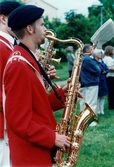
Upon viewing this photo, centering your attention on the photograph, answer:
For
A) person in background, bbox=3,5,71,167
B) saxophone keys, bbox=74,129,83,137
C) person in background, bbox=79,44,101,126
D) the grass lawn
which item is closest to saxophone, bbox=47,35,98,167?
saxophone keys, bbox=74,129,83,137

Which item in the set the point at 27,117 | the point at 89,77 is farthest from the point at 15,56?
the point at 89,77

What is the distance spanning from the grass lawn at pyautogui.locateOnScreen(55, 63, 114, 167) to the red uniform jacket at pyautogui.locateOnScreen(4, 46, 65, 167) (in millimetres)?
2890

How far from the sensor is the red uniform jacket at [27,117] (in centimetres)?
254

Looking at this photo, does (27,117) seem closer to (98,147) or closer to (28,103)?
(28,103)

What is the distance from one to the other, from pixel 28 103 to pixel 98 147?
419 centimetres

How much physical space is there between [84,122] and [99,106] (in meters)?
6.66

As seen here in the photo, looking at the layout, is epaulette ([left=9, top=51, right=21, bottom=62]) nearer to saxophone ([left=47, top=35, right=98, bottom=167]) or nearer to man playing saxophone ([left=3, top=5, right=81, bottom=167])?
man playing saxophone ([left=3, top=5, right=81, bottom=167])

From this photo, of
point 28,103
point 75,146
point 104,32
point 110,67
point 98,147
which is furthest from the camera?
point 110,67

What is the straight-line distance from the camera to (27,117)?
2.56 meters

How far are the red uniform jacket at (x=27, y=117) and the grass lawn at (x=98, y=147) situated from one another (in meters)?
2.89

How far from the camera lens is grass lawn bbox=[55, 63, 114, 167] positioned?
18.6ft

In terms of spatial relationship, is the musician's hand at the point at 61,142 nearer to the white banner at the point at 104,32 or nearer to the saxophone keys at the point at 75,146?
the saxophone keys at the point at 75,146

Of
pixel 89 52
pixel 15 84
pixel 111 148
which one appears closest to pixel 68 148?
pixel 15 84

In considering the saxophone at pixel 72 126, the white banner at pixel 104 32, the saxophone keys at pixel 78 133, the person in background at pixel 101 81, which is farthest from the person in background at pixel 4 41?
the person in background at pixel 101 81
